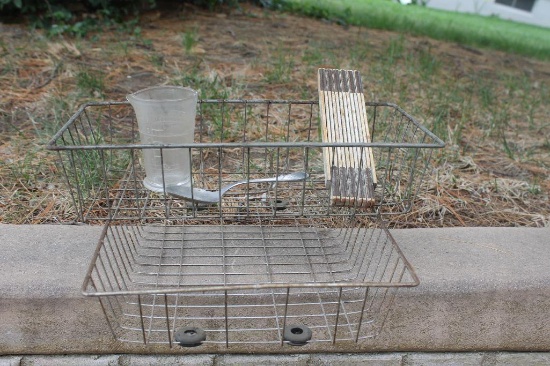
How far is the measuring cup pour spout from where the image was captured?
1302 millimetres

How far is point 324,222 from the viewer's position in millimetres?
1682

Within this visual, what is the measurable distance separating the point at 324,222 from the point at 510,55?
4.35m

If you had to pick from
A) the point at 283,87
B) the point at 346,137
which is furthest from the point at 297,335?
the point at 283,87

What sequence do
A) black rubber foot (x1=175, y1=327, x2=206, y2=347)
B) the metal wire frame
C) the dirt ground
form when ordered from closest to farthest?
black rubber foot (x1=175, y1=327, x2=206, y2=347), the metal wire frame, the dirt ground

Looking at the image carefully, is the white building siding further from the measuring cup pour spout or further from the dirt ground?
the measuring cup pour spout

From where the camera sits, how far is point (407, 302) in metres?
1.36

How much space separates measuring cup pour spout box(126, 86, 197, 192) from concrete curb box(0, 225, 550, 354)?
30 centimetres

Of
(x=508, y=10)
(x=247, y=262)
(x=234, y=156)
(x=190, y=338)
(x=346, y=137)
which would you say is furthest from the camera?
(x=508, y=10)

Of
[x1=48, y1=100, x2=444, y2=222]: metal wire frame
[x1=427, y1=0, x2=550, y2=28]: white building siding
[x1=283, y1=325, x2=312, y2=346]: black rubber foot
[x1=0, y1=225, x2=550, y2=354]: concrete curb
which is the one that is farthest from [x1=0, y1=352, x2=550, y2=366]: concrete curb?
[x1=427, y1=0, x2=550, y2=28]: white building siding

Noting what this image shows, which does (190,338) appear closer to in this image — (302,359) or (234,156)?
(302,359)

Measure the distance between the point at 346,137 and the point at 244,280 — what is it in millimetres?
447

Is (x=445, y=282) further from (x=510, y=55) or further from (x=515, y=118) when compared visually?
(x=510, y=55)

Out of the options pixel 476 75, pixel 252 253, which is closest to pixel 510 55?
pixel 476 75

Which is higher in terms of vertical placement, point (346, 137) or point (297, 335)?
point (346, 137)
